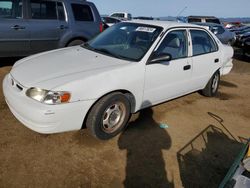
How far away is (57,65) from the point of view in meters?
3.52

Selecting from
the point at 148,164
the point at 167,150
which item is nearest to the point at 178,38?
the point at 167,150

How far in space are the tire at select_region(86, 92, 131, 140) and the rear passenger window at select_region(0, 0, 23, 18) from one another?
4.19 metres

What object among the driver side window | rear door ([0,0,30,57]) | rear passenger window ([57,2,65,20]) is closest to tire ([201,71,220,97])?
the driver side window

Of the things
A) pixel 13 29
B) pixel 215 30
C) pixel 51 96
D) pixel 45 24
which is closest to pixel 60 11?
pixel 45 24

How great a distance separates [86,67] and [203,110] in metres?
2.67

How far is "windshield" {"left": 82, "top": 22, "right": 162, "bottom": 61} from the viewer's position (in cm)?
388

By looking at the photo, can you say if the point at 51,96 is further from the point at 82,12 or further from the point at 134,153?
the point at 82,12

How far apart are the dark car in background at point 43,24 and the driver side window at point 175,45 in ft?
11.3

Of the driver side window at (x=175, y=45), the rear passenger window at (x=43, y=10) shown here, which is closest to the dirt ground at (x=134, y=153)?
the driver side window at (x=175, y=45)

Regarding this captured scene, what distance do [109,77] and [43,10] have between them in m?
4.28

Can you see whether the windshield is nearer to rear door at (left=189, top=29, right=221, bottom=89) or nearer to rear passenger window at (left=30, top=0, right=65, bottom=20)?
rear door at (left=189, top=29, right=221, bottom=89)

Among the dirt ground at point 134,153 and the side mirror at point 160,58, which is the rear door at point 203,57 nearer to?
the dirt ground at point 134,153

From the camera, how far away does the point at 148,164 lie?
10.4 ft

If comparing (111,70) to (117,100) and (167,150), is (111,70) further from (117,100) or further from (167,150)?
(167,150)
